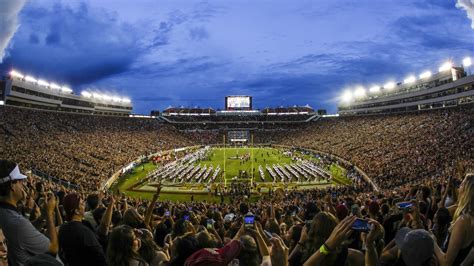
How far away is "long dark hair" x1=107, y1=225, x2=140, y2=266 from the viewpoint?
377cm

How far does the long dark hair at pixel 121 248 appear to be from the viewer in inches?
149

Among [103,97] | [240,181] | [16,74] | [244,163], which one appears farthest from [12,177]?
[103,97]

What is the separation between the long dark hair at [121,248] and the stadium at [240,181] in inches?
0.4

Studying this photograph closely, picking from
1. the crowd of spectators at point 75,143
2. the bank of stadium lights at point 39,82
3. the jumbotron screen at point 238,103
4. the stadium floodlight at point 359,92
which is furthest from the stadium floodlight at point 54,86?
the stadium floodlight at point 359,92

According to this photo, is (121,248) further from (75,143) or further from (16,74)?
(16,74)

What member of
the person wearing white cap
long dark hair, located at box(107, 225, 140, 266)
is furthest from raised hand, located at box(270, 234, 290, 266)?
the person wearing white cap

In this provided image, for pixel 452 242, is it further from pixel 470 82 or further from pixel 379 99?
pixel 379 99

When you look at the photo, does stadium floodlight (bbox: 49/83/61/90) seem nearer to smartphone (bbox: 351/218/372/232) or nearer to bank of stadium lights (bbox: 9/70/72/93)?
bank of stadium lights (bbox: 9/70/72/93)

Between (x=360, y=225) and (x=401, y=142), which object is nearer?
(x=360, y=225)

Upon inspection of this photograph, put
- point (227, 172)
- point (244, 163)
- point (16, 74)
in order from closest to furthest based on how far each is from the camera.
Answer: point (227, 172), point (244, 163), point (16, 74)

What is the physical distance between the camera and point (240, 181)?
144ft

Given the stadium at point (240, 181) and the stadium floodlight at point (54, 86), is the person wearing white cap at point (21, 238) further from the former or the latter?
the stadium floodlight at point (54, 86)

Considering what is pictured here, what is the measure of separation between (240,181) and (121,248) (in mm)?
40470

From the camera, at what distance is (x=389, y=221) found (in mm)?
6270
